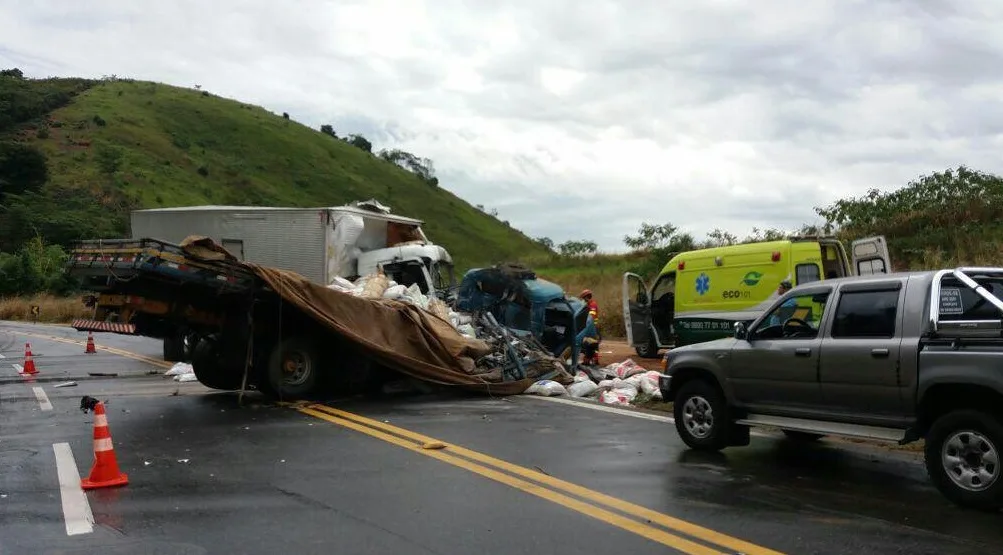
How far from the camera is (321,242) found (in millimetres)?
18078

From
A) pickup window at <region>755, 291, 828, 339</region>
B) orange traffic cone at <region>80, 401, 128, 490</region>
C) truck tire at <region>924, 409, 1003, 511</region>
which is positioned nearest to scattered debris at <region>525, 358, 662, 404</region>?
pickup window at <region>755, 291, 828, 339</region>

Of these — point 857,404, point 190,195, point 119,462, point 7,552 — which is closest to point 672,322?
point 857,404

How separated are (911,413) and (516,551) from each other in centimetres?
343

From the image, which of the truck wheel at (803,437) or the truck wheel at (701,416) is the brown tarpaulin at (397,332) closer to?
the truck wheel at (701,416)

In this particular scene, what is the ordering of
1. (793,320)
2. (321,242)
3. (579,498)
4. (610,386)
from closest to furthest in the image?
1. (579,498)
2. (793,320)
3. (610,386)
4. (321,242)

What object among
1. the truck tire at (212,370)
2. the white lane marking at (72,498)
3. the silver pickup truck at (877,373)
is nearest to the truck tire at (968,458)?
the silver pickup truck at (877,373)

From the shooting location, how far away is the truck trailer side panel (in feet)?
59.4

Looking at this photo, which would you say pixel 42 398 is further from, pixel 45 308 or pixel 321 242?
pixel 45 308

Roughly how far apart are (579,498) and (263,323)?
6750 millimetres

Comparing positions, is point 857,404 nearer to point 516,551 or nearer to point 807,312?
point 807,312

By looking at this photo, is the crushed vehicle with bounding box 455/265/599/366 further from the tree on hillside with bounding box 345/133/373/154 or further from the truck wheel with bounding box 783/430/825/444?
the tree on hillside with bounding box 345/133/373/154

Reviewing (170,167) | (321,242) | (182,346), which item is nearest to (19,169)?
(170,167)

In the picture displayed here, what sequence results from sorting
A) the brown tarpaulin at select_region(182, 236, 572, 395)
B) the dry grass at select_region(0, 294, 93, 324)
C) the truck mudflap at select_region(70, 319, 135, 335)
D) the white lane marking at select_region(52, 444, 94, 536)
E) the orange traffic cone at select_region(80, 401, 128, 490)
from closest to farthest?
the white lane marking at select_region(52, 444, 94, 536) < the orange traffic cone at select_region(80, 401, 128, 490) < the truck mudflap at select_region(70, 319, 135, 335) < the brown tarpaulin at select_region(182, 236, 572, 395) < the dry grass at select_region(0, 294, 93, 324)

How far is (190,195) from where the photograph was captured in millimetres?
72938
